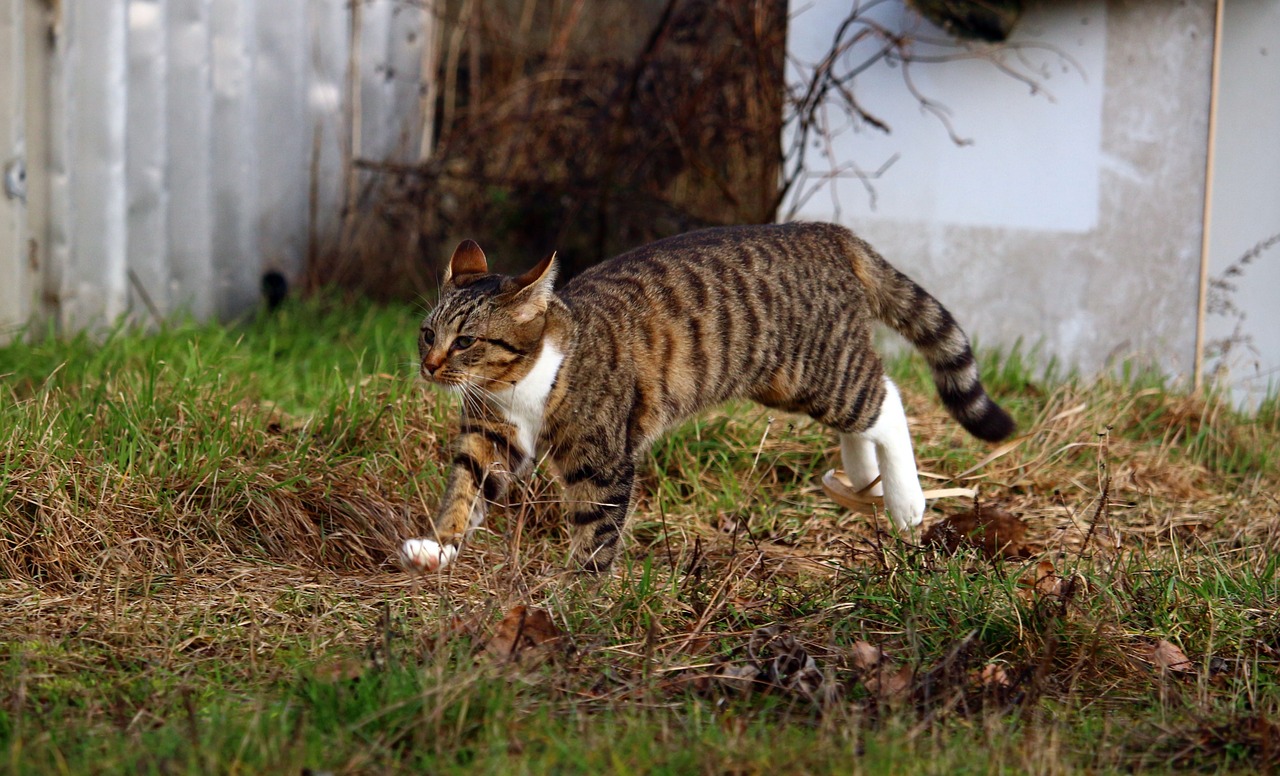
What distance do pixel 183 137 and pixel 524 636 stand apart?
3626mm

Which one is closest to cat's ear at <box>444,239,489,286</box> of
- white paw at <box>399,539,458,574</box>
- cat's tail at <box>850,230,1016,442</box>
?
white paw at <box>399,539,458,574</box>

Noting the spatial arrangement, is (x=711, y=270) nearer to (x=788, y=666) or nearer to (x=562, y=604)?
(x=562, y=604)

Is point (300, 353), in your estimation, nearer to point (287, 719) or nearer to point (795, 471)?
point (795, 471)

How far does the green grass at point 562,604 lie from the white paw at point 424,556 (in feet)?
0.16

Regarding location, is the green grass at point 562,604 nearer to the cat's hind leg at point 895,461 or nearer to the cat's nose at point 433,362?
the cat's hind leg at point 895,461

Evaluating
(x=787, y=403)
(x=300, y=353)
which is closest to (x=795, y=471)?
(x=787, y=403)

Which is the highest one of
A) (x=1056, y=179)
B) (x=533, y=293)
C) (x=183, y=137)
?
(x=1056, y=179)

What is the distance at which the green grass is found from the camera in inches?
89.1

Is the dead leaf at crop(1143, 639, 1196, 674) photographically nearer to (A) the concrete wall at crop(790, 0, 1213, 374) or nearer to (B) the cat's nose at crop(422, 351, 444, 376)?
(B) the cat's nose at crop(422, 351, 444, 376)

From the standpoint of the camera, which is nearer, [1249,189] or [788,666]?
[788,666]

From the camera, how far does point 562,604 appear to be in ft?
9.28

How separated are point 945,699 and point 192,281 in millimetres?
4104

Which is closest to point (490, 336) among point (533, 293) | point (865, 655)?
point (533, 293)

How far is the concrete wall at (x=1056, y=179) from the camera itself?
505 cm
